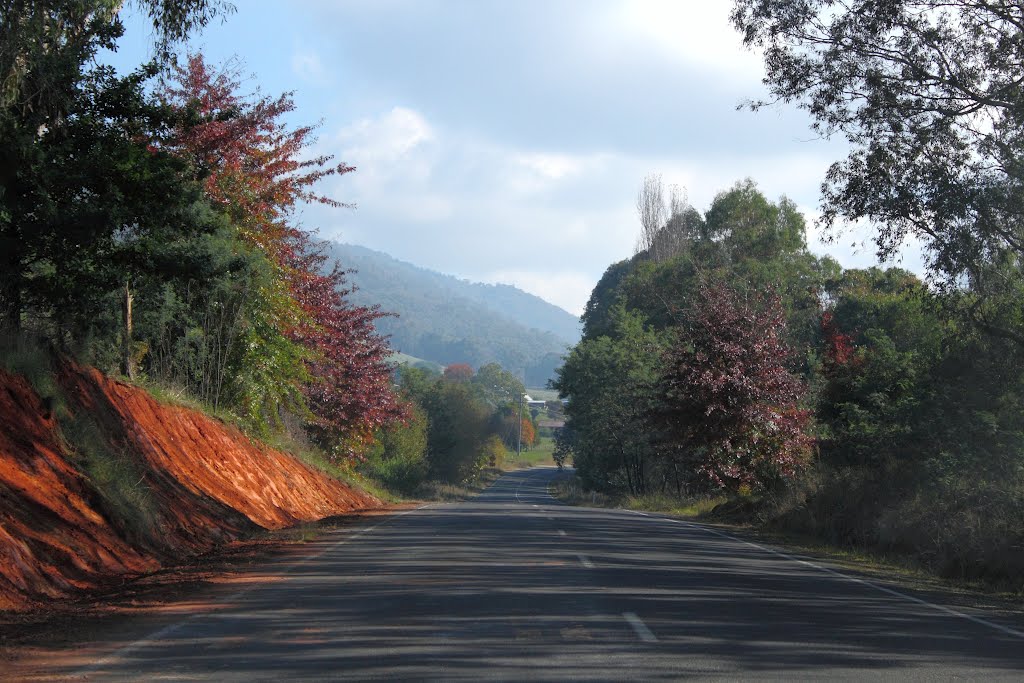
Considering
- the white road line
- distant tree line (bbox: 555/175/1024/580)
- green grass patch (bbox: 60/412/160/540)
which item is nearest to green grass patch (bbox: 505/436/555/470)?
distant tree line (bbox: 555/175/1024/580)

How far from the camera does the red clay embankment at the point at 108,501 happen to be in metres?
12.4

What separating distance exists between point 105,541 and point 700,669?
9.09 metres

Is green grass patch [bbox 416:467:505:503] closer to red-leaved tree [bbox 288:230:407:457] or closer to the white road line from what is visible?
Answer: red-leaved tree [bbox 288:230:407:457]

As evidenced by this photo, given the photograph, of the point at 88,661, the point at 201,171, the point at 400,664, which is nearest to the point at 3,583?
the point at 88,661

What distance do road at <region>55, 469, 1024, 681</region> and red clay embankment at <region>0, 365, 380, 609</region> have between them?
2237 mm

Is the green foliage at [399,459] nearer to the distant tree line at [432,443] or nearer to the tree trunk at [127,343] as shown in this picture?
the distant tree line at [432,443]

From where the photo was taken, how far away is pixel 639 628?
10.0 metres

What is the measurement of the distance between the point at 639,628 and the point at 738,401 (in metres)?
23.6

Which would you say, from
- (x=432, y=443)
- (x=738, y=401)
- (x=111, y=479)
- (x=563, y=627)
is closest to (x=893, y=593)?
(x=563, y=627)

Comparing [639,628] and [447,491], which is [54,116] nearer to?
[639,628]

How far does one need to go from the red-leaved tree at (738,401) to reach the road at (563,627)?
16350mm

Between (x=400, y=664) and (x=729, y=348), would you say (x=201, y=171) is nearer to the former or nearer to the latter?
(x=400, y=664)

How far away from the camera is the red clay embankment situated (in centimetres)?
1240

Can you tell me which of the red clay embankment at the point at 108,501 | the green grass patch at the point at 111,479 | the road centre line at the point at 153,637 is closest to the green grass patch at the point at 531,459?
the red clay embankment at the point at 108,501
